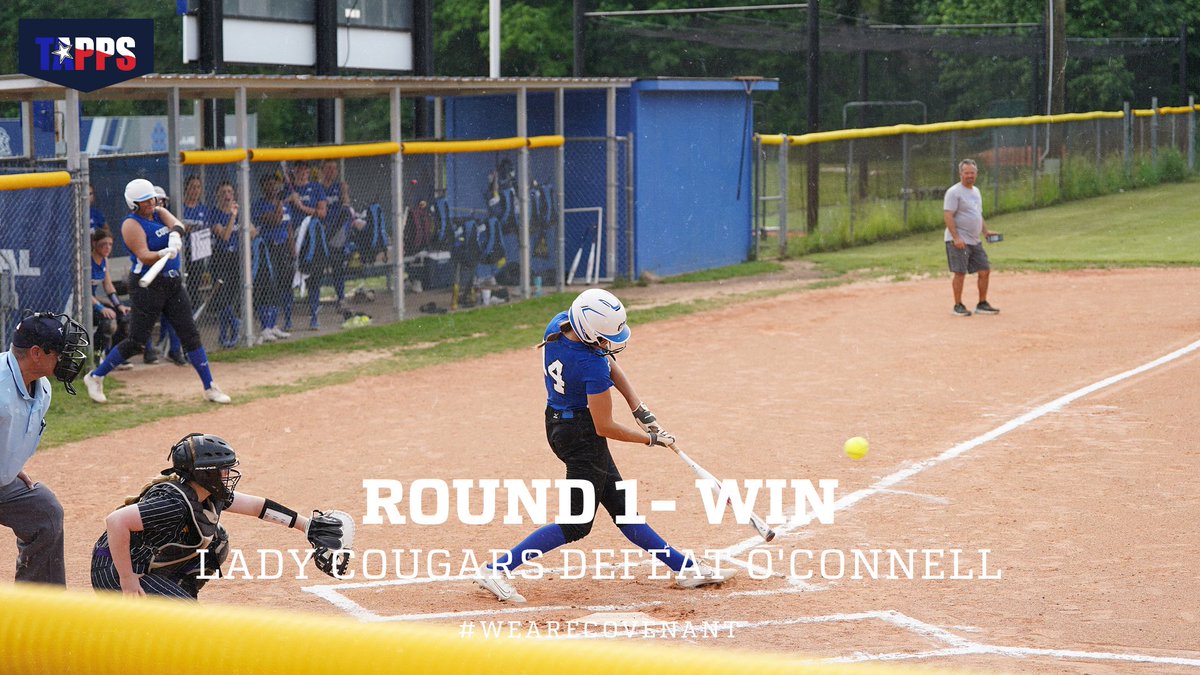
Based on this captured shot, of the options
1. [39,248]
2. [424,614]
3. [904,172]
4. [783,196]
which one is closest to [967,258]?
[783,196]

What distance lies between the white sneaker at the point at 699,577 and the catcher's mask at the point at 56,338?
3.34 metres

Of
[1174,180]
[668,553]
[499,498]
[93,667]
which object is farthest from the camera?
[1174,180]

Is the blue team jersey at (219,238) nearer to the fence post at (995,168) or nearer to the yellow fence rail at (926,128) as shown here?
the yellow fence rail at (926,128)

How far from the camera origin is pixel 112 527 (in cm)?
566

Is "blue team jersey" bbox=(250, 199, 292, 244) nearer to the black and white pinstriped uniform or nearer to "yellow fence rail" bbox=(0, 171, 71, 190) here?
"yellow fence rail" bbox=(0, 171, 71, 190)

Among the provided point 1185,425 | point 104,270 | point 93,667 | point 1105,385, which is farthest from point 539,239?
point 93,667

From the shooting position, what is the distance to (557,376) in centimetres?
757

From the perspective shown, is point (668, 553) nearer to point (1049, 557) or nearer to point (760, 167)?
point (1049, 557)

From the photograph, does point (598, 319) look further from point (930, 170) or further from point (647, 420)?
point (930, 170)

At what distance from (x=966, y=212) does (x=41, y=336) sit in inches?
525

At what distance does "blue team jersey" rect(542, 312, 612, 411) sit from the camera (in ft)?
24.3

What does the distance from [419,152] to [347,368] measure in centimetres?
394

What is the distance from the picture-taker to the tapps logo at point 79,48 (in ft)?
46.9

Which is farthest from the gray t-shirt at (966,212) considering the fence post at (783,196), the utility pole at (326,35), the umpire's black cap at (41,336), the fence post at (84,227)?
the umpire's black cap at (41,336)
